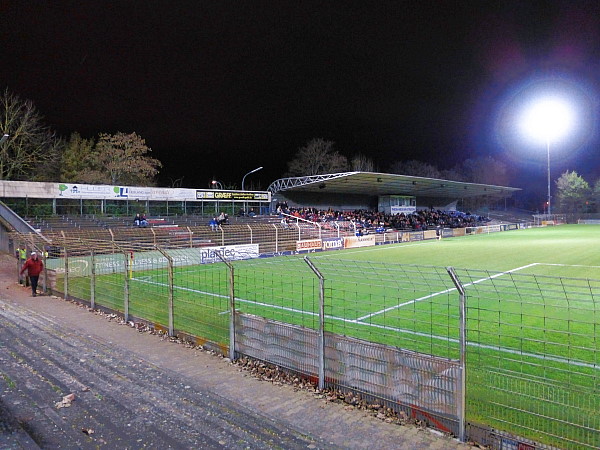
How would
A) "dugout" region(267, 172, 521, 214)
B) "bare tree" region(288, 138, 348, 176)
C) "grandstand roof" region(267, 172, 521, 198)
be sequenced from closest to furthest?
"grandstand roof" region(267, 172, 521, 198) → "dugout" region(267, 172, 521, 214) → "bare tree" region(288, 138, 348, 176)

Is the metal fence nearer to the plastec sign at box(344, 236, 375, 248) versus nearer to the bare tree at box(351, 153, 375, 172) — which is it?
the plastec sign at box(344, 236, 375, 248)

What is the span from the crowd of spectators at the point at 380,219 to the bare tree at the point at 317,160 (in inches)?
504

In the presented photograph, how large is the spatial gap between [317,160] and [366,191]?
517 inches

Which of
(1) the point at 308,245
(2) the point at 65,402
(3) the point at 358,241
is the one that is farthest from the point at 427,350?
(3) the point at 358,241

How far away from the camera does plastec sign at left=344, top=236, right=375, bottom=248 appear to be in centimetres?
3244

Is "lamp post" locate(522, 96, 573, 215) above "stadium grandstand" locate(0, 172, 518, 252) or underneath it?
above

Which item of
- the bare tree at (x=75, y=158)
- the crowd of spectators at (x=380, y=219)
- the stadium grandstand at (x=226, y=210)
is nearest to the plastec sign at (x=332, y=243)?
the stadium grandstand at (x=226, y=210)

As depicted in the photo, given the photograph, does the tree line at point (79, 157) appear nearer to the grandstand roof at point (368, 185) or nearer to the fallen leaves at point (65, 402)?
the grandstand roof at point (368, 185)

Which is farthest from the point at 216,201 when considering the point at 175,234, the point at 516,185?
the point at 516,185

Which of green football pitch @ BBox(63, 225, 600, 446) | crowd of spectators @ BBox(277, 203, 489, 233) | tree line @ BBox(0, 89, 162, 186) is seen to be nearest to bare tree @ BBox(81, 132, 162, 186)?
tree line @ BBox(0, 89, 162, 186)

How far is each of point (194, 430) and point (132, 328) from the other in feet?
16.7

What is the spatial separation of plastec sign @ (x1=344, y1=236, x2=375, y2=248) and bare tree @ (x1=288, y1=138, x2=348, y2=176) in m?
29.2

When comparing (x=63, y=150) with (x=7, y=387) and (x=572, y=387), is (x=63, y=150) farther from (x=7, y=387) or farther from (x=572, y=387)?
(x=572, y=387)

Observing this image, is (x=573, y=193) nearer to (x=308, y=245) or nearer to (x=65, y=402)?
(x=308, y=245)
